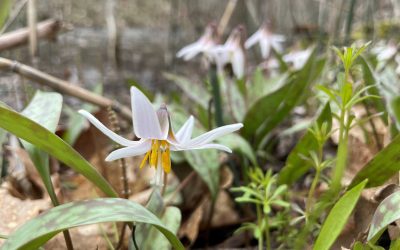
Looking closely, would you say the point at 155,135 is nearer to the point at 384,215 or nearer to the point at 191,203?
the point at 384,215

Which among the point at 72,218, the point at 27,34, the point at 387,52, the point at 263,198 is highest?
the point at 27,34

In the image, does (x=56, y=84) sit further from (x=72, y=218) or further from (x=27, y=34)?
(x=72, y=218)

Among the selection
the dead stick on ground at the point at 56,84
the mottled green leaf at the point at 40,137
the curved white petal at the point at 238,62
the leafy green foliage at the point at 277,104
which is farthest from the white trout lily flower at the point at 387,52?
the mottled green leaf at the point at 40,137

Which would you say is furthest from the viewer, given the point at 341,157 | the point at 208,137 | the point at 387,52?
the point at 387,52

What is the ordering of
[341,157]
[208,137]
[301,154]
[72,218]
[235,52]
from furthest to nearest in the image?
[235,52], [301,154], [341,157], [208,137], [72,218]

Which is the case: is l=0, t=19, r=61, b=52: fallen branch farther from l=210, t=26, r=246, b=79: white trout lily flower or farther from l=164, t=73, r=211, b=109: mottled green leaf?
l=210, t=26, r=246, b=79: white trout lily flower

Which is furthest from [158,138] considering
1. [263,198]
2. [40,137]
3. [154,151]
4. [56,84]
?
[56,84]

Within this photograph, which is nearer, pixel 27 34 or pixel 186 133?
pixel 186 133
